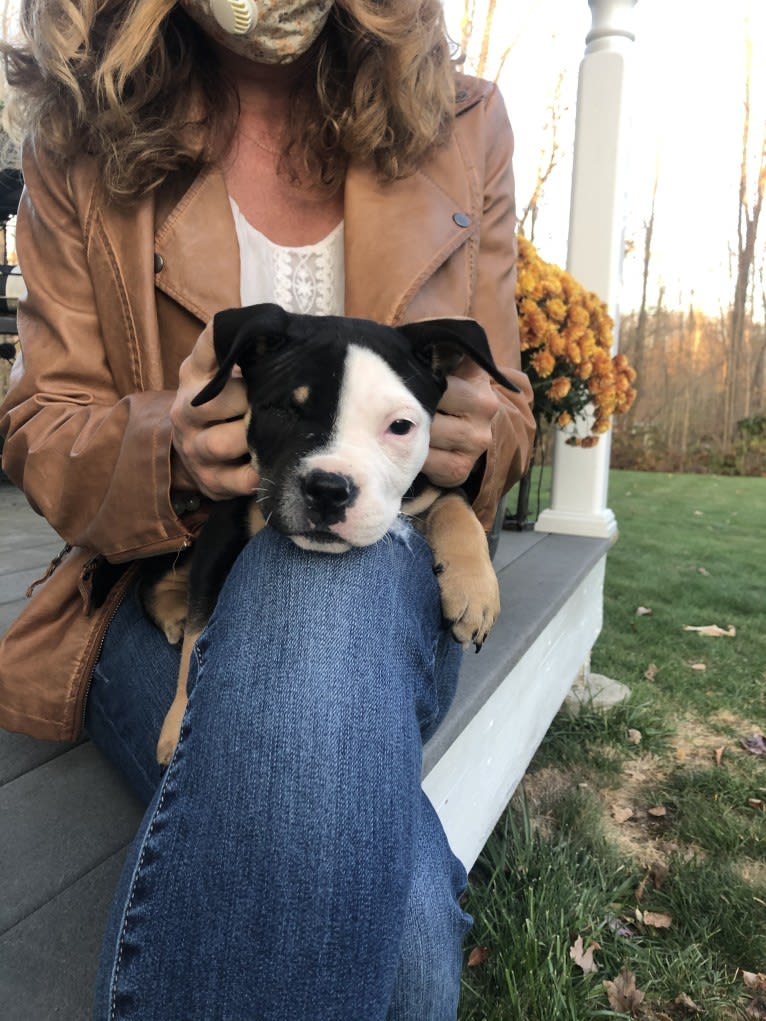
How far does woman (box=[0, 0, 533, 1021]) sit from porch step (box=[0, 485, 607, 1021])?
11 centimetres

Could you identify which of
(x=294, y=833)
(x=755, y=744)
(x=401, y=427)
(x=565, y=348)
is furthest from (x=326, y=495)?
(x=755, y=744)

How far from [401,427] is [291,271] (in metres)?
0.78

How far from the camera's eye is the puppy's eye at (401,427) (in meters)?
1.38

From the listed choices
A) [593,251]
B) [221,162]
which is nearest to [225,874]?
[221,162]

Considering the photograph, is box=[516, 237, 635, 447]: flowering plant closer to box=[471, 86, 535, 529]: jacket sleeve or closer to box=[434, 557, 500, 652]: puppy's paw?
box=[471, 86, 535, 529]: jacket sleeve

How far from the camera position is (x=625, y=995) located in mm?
2014

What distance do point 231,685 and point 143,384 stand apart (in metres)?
0.90

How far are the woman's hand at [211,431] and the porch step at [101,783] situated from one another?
66 centimetres

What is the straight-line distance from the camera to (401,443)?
1401 mm

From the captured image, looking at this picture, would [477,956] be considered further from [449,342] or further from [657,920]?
[449,342]

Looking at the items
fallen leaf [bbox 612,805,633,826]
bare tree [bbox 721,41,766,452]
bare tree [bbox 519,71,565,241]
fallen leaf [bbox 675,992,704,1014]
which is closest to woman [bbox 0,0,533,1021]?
fallen leaf [bbox 675,992,704,1014]

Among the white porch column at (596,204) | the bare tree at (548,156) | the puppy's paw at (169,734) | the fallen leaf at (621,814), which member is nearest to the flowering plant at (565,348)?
the white porch column at (596,204)

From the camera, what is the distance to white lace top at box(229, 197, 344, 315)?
1.95 m

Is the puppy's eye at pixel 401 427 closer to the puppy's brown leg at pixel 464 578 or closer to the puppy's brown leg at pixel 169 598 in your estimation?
the puppy's brown leg at pixel 464 578
